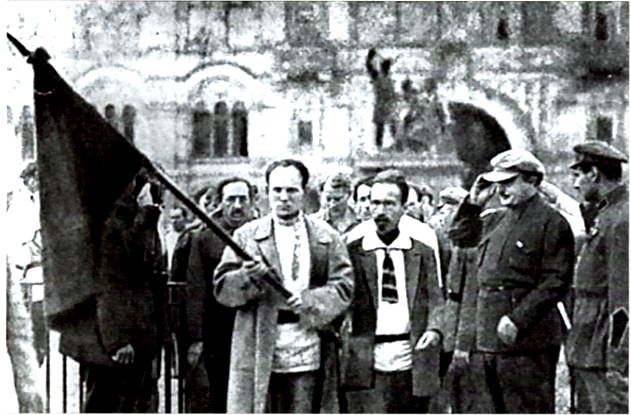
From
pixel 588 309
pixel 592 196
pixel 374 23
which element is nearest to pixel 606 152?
pixel 592 196

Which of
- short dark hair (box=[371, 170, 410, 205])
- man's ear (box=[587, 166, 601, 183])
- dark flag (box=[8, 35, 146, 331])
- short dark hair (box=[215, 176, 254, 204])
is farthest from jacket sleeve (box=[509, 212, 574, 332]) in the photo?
dark flag (box=[8, 35, 146, 331])

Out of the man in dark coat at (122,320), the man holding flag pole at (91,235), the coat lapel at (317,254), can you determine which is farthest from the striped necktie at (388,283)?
the man in dark coat at (122,320)

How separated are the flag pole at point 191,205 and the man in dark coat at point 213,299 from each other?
Result: 0.14ft

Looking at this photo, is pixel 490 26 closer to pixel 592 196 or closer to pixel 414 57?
pixel 414 57

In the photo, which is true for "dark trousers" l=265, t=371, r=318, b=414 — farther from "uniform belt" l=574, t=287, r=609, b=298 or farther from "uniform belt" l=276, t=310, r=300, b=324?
"uniform belt" l=574, t=287, r=609, b=298

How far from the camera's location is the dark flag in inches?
268

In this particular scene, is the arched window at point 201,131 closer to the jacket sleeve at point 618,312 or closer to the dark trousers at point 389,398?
the dark trousers at point 389,398

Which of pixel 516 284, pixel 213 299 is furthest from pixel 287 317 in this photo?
pixel 516 284

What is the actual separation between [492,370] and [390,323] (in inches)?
18.1

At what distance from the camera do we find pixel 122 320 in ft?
22.4

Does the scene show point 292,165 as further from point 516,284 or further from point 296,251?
point 516,284

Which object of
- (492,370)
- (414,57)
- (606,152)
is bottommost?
(492,370)

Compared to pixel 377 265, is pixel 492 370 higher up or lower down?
lower down

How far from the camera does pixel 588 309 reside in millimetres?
6629
